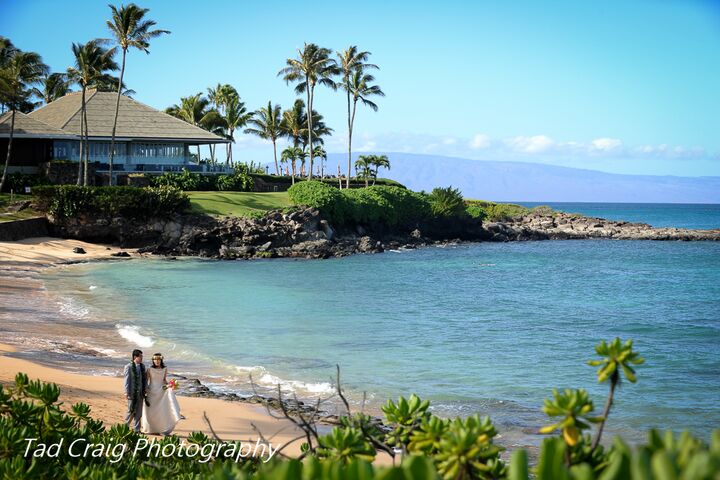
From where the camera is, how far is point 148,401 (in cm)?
1203

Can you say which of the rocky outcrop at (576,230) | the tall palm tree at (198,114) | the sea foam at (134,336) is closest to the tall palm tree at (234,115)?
the tall palm tree at (198,114)

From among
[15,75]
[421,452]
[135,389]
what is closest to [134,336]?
[135,389]

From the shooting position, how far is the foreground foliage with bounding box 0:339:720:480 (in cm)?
236

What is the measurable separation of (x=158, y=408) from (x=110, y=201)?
1556 inches

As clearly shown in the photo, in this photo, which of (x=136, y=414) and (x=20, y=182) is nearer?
(x=136, y=414)

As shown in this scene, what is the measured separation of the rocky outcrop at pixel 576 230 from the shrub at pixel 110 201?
3413 cm

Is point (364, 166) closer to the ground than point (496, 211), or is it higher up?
higher up

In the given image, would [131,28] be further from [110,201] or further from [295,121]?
[295,121]

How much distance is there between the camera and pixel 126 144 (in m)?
63.7

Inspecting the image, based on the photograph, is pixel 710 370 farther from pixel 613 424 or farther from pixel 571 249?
pixel 571 249

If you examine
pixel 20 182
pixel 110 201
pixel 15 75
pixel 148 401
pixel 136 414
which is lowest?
pixel 136 414

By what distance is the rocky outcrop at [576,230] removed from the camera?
77.1 m

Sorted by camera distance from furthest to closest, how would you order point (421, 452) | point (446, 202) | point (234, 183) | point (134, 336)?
point (446, 202) < point (234, 183) < point (134, 336) < point (421, 452)

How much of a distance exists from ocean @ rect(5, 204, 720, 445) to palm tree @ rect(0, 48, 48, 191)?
46.3 feet
